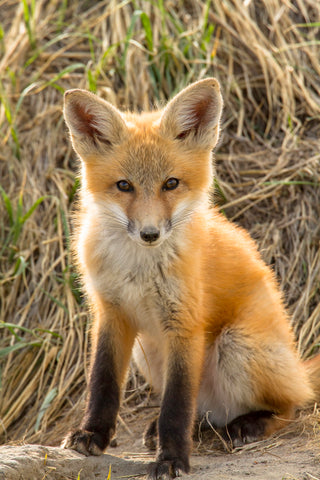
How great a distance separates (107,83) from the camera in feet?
17.0

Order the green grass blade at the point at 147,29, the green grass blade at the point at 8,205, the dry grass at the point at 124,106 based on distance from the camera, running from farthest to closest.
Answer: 1. the green grass blade at the point at 147,29
2. the green grass blade at the point at 8,205
3. the dry grass at the point at 124,106

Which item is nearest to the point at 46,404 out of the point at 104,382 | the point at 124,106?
the point at 104,382

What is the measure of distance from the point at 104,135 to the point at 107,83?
7.43ft

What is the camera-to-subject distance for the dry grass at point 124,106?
4.21 m

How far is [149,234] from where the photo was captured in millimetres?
2701

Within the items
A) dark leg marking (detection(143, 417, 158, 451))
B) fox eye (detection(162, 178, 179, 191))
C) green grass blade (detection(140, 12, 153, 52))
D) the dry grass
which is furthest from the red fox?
green grass blade (detection(140, 12, 153, 52))

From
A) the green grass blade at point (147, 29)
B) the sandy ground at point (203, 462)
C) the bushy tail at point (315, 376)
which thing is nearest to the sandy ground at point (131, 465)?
the sandy ground at point (203, 462)

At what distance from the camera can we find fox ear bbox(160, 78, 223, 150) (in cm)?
301

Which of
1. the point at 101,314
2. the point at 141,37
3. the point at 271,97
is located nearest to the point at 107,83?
the point at 141,37

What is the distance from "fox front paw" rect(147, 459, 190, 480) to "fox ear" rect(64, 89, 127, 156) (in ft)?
4.89

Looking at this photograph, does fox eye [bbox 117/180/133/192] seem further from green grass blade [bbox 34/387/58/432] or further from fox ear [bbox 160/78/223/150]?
green grass blade [bbox 34/387/58/432]

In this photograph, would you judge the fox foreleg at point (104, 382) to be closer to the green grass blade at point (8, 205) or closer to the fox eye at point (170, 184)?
the fox eye at point (170, 184)

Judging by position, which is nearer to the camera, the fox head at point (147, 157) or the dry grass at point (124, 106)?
the fox head at point (147, 157)

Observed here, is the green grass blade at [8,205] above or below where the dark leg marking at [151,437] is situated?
above
